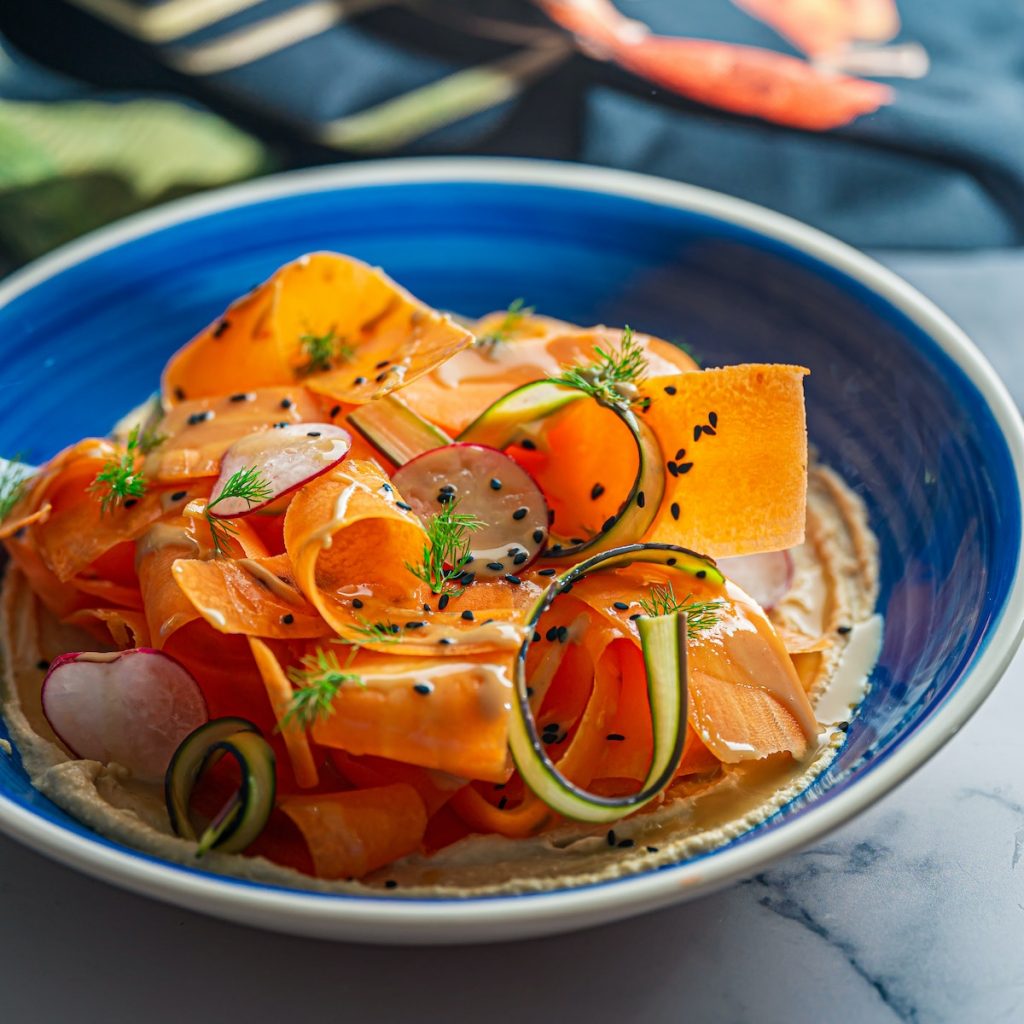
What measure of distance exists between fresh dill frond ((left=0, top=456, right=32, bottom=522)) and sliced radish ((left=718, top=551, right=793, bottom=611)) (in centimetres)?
160

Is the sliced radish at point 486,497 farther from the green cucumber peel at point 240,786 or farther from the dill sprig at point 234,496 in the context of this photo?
the green cucumber peel at point 240,786

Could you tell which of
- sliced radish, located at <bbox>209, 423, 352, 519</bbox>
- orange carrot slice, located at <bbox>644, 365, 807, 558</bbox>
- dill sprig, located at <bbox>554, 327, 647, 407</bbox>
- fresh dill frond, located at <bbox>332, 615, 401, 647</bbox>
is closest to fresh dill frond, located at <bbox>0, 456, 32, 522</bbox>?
sliced radish, located at <bbox>209, 423, 352, 519</bbox>

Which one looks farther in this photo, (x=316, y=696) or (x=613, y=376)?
(x=613, y=376)

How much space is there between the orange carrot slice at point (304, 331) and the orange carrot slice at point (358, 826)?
1.08m

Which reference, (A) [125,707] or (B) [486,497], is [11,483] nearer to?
(A) [125,707]

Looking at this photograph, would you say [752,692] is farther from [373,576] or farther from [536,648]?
[373,576]

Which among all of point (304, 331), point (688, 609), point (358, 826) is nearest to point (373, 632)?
point (358, 826)

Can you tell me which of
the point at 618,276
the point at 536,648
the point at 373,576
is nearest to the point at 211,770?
the point at 373,576

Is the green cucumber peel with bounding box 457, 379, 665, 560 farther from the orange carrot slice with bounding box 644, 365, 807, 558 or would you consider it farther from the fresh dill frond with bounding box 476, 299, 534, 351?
the fresh dill frond with bounding box 476, 299, 534, 351

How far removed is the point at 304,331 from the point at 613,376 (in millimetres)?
867

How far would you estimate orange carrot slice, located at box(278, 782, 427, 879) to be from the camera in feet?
6.71

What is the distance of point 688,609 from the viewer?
230 centimetres

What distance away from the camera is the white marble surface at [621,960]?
206 cm

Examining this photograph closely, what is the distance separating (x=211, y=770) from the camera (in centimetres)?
224
